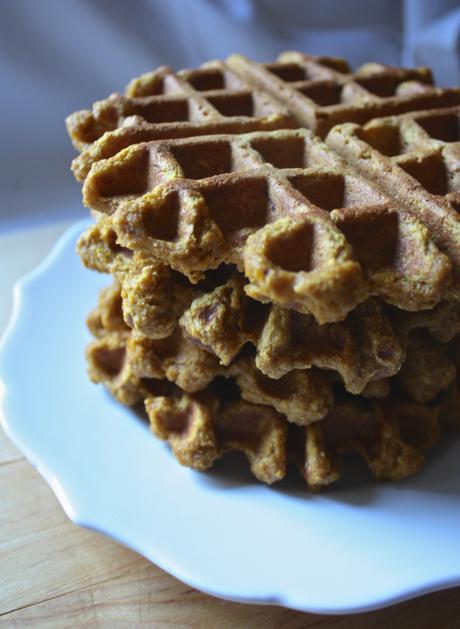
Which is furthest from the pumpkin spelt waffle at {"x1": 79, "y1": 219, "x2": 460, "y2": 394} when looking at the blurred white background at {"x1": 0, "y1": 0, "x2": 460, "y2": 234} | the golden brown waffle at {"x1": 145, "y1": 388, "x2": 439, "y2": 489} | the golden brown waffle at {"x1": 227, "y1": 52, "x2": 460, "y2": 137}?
the blurred white background at {"x1": 0, "y1": 0, "x2": 460, "y2": 234}

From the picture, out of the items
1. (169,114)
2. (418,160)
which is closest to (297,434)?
(418,160)

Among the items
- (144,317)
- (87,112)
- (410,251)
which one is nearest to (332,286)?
(410,251)

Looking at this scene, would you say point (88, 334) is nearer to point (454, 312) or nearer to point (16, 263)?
point (16, 263)

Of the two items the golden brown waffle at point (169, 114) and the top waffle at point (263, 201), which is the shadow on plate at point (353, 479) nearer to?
the top waffle at point (263, 201)

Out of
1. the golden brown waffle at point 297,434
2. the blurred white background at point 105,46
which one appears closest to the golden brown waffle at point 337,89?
the golden brown waffle at point 297,434

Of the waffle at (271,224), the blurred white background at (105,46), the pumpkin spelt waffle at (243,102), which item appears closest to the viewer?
the waffle at (271,224)

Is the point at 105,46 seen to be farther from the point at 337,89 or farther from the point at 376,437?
the point at 376,437
